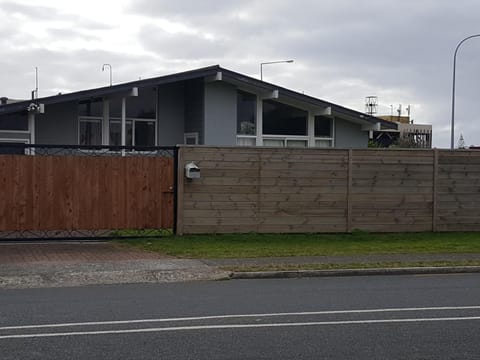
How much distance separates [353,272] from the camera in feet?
41.2

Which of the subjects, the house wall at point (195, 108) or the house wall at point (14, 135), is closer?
the house wall at point (14, 135)

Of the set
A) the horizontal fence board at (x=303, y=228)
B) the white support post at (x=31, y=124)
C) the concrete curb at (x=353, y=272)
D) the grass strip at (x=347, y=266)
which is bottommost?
the concrete curb at (x=353, y=272)

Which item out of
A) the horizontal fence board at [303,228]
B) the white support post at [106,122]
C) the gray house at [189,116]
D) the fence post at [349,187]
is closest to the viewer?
the horizontal fence board at [303,228]

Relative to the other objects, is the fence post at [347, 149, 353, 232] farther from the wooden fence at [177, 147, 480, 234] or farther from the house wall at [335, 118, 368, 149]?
the house wall at [335, 118, 368, 149]

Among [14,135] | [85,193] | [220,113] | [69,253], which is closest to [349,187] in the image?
[85,193]

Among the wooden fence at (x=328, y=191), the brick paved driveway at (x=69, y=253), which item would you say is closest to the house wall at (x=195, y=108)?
the wooden fence at (x=328, y=191)

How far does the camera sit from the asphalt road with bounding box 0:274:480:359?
22.4ft

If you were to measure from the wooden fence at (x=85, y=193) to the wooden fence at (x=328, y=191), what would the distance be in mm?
581

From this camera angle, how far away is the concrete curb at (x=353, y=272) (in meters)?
12.2

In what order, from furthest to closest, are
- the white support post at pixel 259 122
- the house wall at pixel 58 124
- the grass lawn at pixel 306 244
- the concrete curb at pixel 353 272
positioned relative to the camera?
the white support post at pixel 259 122 < the house wall at pixel 58 124 < the grass lawn at pixel 306 244 < the concrete curb at pixel 353 272

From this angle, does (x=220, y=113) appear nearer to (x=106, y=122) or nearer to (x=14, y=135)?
(x=106, y=122)

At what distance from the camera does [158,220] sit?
16406mm

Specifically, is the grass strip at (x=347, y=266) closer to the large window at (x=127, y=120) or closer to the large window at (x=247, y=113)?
the large window at (x=247, y=113)

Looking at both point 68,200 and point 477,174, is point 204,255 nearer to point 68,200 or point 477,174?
point 68,200
